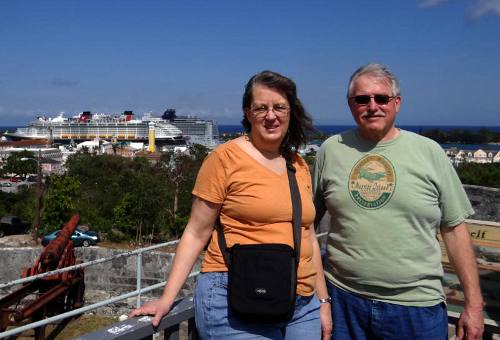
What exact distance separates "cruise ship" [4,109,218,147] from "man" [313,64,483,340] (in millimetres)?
90665

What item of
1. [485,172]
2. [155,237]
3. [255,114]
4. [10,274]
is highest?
[255,114]

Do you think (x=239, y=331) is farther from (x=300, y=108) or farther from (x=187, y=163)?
(x=187, y=163)

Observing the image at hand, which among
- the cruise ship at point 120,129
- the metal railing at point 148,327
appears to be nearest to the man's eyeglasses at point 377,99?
the metal railing at point 148,327

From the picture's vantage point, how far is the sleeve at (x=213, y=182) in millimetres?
1660

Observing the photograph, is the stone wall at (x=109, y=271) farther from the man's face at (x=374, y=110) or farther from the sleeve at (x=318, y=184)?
the man's face at (x=374, y=110)

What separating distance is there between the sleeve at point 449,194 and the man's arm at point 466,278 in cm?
4

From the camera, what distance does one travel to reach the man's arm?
1.87 m

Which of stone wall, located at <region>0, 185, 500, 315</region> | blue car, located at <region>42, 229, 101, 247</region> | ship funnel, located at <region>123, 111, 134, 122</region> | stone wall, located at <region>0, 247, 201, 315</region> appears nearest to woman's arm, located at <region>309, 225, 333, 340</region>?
stone wall, located at <region>0, 185, 500, 315</region>

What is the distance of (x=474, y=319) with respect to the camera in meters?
1.87

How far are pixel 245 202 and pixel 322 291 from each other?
0.50 meters

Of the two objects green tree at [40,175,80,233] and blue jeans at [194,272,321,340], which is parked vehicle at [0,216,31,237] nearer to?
green tree at [40,175,80,233]

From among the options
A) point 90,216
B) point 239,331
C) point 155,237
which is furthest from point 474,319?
point 90,216

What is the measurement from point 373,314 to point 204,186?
30.6 inches

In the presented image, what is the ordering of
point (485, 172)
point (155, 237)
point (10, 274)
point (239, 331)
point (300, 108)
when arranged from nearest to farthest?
point (239, 331) → point (300, 108) → point (10, 274) → point (485, 172) → point (155, 237)
